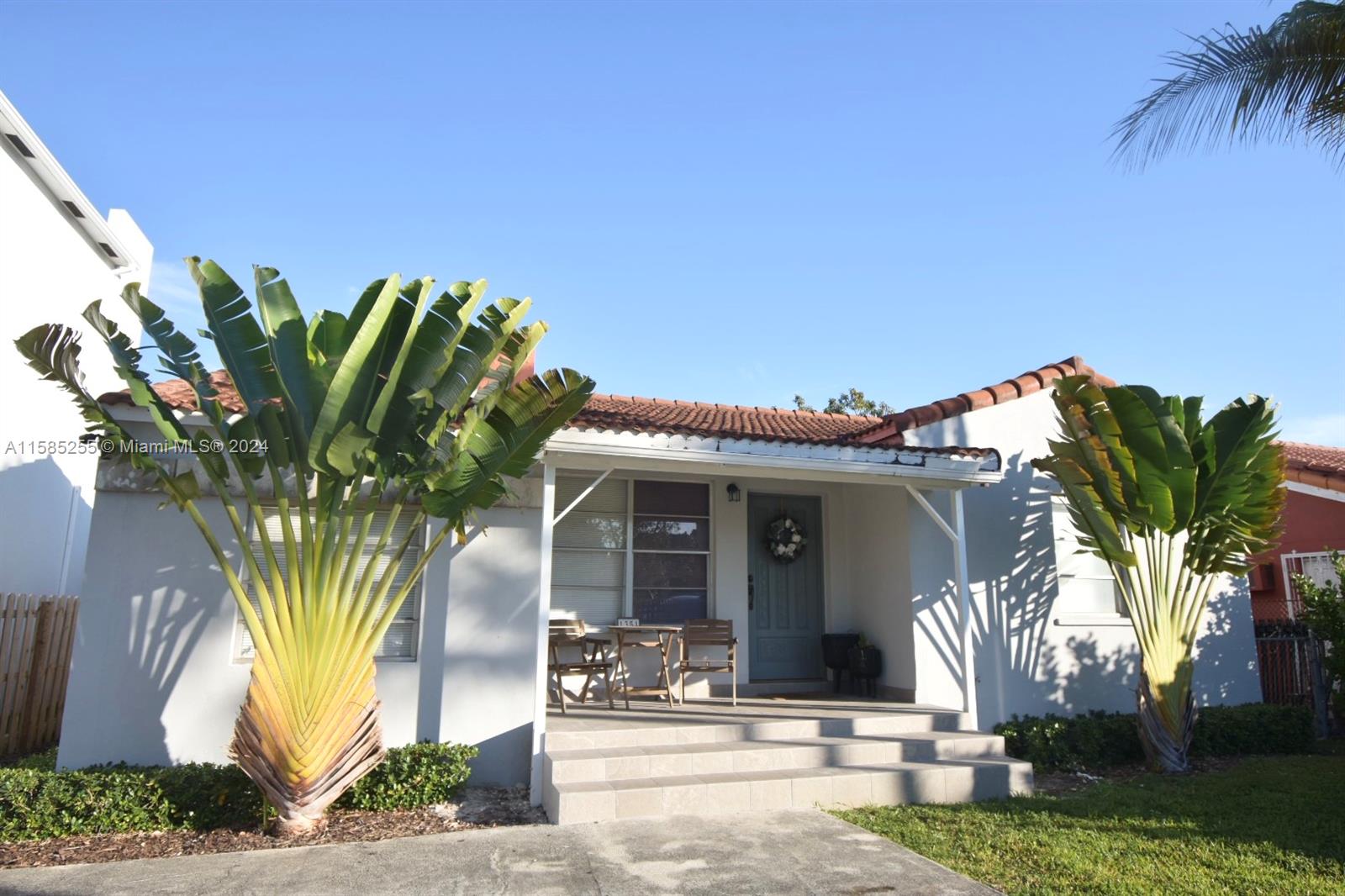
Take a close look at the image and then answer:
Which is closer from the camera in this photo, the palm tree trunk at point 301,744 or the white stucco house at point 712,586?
the palm tree trunk at point 301,744

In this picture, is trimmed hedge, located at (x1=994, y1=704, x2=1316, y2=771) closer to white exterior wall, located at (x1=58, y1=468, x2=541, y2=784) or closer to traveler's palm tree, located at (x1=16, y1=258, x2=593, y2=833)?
white exterior wall, located at (x1=58, y1=468, x2=541, y2=784)

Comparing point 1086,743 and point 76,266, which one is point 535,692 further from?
point 76,266

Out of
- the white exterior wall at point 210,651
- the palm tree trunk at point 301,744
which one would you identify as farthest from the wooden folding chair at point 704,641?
the palm tree trunk at point 301,744

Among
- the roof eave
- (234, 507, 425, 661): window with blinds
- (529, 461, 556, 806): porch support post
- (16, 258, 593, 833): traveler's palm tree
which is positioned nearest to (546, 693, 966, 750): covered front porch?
(529, 461, 556, 806): porch support post

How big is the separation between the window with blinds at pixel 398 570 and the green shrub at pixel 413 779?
109cm

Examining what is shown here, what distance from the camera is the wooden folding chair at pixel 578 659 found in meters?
7.83

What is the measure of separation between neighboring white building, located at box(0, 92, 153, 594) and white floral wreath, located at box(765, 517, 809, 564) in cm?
950

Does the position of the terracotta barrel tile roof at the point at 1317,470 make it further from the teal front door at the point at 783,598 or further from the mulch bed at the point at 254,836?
the mulch bed at the point at 254,836

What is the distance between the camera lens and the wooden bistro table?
8.09 meters

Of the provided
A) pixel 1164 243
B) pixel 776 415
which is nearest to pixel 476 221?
pixel 776 415

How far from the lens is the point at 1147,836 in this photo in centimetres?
564

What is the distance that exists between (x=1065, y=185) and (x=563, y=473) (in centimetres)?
733

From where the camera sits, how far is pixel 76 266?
11.8m

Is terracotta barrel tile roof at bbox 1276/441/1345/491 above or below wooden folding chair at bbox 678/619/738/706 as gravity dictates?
above
